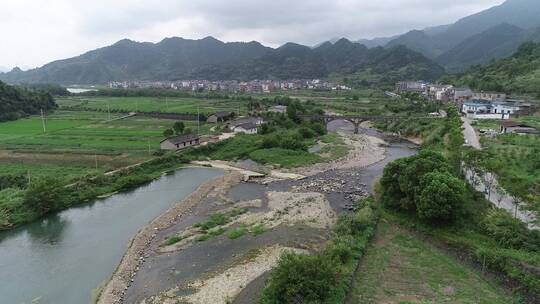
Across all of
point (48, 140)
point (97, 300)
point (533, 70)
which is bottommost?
point (97, 300)

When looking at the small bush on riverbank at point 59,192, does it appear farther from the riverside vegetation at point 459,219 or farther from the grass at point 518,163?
the grass at point 518,163

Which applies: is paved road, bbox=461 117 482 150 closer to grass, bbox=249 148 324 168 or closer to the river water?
grass, bbox=249 148 324 168

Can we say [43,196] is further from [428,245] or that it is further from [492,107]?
[492,107]

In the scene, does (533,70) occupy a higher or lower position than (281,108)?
higher

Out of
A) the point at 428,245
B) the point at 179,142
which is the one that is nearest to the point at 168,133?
the point at 179,142

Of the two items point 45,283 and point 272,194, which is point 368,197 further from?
point 45,283

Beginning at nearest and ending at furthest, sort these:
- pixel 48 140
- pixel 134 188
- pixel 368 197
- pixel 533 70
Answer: pixel 368 197, pixel 134 188, pixel 48 140, pixel 533 70

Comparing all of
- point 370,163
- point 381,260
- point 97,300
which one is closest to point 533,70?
point 370,163
